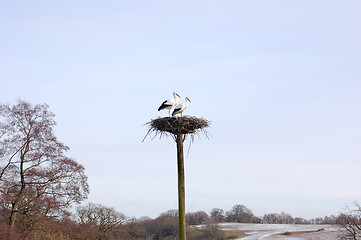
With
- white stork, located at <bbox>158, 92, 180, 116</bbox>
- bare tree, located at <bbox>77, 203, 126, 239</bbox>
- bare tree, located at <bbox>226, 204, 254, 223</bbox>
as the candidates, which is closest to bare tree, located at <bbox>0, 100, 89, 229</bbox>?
white stork, located at <bbox>158, 92, 180, 116</bbox>

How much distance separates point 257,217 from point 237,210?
21.8ft

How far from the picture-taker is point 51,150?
18.3 m

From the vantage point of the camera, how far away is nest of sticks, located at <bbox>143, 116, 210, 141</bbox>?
42.4 ft

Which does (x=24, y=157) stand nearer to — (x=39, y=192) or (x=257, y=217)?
(x=39, y=192)

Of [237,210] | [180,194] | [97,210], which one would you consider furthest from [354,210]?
[237,210]

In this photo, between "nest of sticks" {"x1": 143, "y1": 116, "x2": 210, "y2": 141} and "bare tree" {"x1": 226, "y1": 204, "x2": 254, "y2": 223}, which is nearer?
"nest of sticks" {"x1": 143, "y1": 116, "x2": 210, "y2": 141}

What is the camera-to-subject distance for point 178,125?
12.9 meters

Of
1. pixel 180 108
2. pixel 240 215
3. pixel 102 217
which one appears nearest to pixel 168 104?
pixel 180 108

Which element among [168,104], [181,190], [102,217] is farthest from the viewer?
[102,217]

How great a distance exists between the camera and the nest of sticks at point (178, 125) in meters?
12.9

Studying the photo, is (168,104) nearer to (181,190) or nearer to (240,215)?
(181,190)

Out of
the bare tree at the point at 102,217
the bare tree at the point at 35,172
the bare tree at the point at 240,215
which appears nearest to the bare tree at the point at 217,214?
the bare tree at the point at 240,215

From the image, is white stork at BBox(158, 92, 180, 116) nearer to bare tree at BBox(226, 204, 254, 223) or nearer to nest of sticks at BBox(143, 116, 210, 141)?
nest of sticks at BBox(143, 116, 210, 141)

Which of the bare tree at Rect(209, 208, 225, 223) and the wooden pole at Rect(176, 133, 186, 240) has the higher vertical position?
the bare tree at Rect(209, 208, 225, 223)
